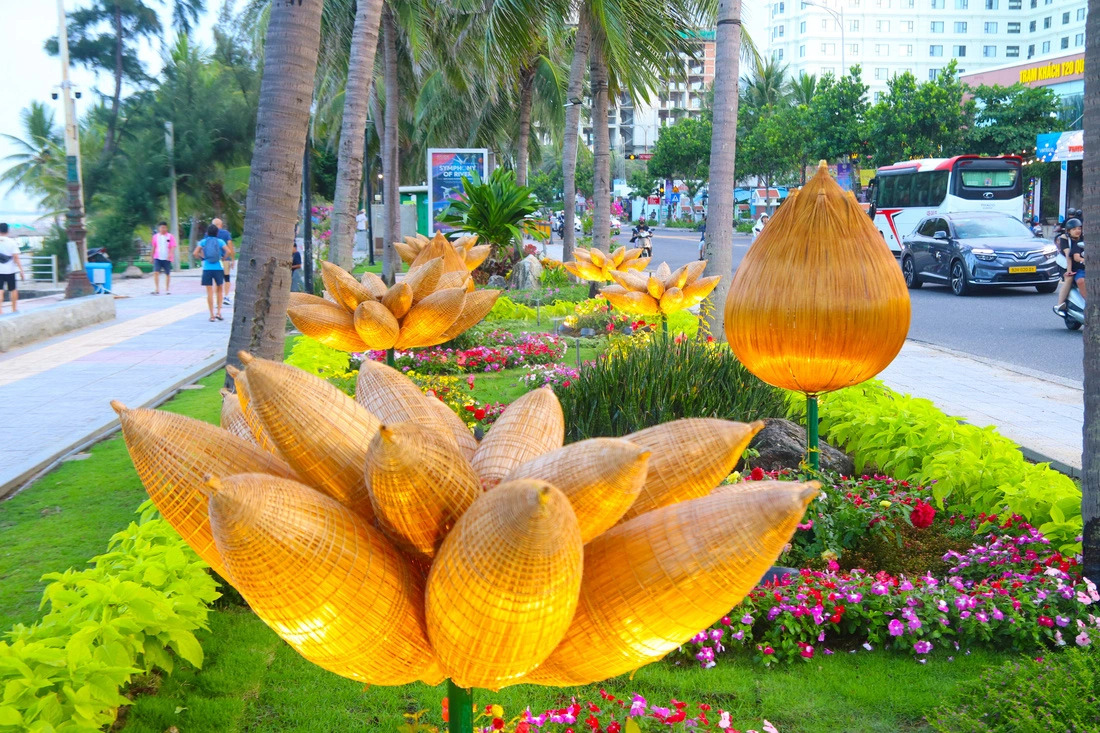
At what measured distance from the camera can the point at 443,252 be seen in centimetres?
611

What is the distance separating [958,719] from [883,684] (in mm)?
441

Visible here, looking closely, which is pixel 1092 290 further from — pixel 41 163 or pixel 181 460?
pixel 41 163

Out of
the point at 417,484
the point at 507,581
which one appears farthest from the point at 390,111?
the point at 507,581

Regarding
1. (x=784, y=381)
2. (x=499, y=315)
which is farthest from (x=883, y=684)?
(x=499, y=315)

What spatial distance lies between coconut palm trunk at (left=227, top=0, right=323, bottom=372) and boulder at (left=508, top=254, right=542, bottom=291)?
15.9 meters

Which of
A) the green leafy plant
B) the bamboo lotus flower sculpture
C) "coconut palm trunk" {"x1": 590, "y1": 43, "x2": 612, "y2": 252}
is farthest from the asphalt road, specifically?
the bamboo lotus flower sculpture

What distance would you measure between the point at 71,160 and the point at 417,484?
2476 cm

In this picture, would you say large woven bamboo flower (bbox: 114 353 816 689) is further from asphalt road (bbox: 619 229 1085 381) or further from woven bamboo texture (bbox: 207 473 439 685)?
asphalt road (bbox: 619 229 1085 381)

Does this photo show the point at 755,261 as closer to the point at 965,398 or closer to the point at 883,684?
the point at 883,684

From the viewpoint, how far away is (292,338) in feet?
47.8

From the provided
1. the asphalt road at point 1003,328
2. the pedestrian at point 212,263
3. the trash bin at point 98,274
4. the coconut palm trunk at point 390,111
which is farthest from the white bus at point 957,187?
the trash bin at point 98,274

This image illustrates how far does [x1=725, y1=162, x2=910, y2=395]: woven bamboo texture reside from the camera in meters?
3.70

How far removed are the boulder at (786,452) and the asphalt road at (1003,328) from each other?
474cm

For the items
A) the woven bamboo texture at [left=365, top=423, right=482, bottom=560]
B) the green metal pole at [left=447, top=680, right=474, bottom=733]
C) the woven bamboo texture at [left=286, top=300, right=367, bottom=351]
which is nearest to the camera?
the woven bamboo texture at [left=365, top=423, right=482, bottom=560]
